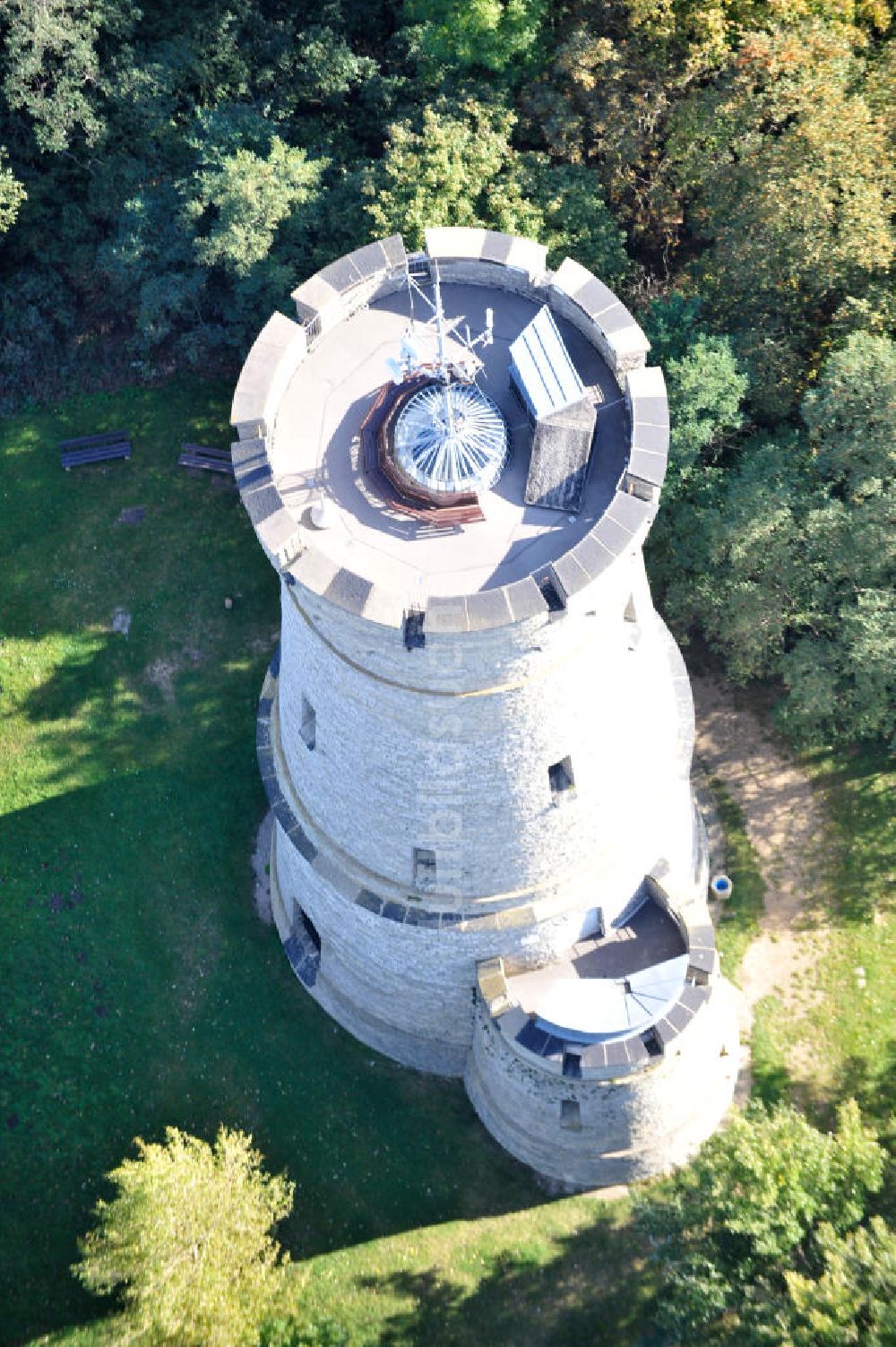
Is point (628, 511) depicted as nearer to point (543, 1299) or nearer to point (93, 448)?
point (543, 1299)

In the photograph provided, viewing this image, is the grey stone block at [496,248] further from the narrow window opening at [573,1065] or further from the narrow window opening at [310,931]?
the narrow window opening at [310,931]

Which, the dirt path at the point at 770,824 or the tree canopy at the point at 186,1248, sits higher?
the dirt path at the point at 770,824

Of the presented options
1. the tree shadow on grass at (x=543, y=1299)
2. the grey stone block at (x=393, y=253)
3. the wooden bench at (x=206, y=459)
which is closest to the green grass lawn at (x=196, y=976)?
the tree shadow on grass at (x=543, y=1299)

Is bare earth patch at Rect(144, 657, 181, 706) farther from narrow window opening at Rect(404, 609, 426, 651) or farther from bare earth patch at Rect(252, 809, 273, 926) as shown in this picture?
narrow window opening at Rect(404, 609, 426, 651)

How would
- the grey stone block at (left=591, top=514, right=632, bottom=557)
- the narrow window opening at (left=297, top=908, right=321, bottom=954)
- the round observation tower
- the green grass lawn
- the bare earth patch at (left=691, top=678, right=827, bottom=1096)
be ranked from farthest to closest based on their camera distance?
the bare earth patch at (left=691, top=678, right=827, bottom=1096) < the narrow window opening at (left=297, top=908, right=321, bottom=954) < the green grass lawn < the round observation tower < the grey stone block at (left=591, top=514, right=632, bottom=557)

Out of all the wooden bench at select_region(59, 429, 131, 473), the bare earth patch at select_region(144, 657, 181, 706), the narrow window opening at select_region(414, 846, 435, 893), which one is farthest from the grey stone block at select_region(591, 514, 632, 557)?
the wooden bench at select_region(59, 429, 131, 473)
